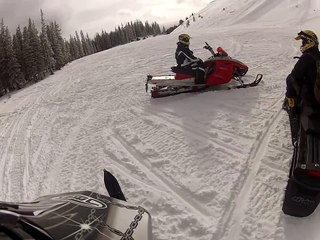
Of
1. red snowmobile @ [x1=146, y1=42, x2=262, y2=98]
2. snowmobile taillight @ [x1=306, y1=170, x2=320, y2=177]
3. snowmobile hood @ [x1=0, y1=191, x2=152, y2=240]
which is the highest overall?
red snowmobile @ [x1=146, y1=42, x2=262, y2=98]

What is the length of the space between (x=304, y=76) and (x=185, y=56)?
4107 millimetres

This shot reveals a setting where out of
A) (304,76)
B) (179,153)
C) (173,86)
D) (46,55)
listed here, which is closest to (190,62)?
(173,86)

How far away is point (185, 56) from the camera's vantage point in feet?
32.1

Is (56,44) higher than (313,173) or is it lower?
higher

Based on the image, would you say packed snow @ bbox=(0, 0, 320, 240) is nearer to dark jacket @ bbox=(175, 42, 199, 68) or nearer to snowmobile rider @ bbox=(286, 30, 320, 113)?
snowmobile rider @ bbox=(286, 30, 320, 113)

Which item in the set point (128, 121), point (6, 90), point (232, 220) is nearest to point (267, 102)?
point (128, 121)

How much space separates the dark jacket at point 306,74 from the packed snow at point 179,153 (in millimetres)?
881

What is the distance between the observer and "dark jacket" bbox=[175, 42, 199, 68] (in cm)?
980

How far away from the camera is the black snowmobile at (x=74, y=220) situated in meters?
2.70

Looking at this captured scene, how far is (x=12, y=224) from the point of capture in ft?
8.63

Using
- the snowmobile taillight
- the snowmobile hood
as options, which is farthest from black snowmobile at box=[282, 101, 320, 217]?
the snowmobile hood

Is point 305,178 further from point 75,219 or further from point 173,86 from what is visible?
point 173,86

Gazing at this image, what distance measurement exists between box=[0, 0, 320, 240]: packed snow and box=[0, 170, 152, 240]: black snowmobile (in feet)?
4.77

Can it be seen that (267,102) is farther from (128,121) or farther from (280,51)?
(280,51)
